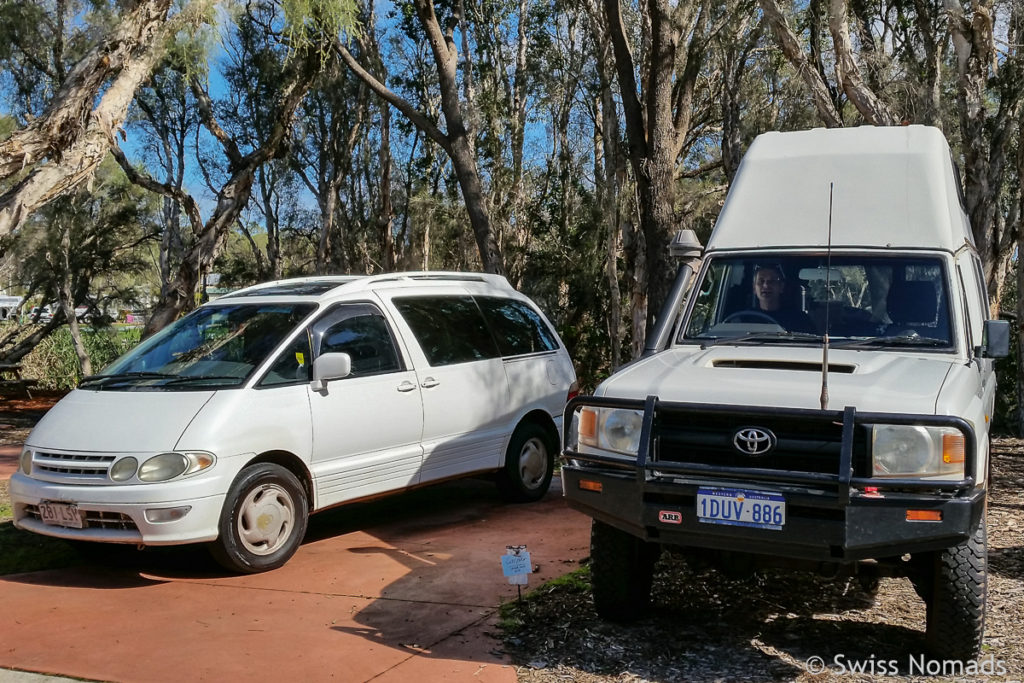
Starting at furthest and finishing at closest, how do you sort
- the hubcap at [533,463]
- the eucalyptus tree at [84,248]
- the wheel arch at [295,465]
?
the eucalyptus tree at [84,248]
the hubcap at [533,463]
the wheel arch at [295,465]

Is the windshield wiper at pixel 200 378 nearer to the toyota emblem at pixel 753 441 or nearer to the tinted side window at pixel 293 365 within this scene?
the tinted side window at pixel 293 365

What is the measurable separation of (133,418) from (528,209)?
737 inches

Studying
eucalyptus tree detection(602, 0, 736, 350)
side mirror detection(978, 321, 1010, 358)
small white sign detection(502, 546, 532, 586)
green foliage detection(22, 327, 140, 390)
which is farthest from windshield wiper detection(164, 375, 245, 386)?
green foliage detection(22, 327, 140, 390)

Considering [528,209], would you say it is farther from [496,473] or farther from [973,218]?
[496,473]

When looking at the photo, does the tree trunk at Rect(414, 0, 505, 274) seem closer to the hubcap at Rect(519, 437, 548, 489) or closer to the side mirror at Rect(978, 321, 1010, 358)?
the hubcap at Rect(519, 437, 548, 489)

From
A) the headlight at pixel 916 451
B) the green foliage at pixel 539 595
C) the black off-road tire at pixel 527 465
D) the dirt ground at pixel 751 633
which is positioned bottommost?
the dirt ground at pixel 751 633

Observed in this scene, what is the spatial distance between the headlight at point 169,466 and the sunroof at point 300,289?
173 centimetres

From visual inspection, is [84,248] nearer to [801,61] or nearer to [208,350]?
[801,61]

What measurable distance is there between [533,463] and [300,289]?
8.25 feet

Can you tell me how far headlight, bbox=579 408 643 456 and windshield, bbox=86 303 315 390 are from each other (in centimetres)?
261

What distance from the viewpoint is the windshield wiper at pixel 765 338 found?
575 centimetres

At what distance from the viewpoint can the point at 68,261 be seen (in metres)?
21.7

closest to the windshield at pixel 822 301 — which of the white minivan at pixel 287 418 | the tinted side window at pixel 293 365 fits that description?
the white minivan at pixel 287 418

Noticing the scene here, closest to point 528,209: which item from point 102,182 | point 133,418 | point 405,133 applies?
point 405,133
